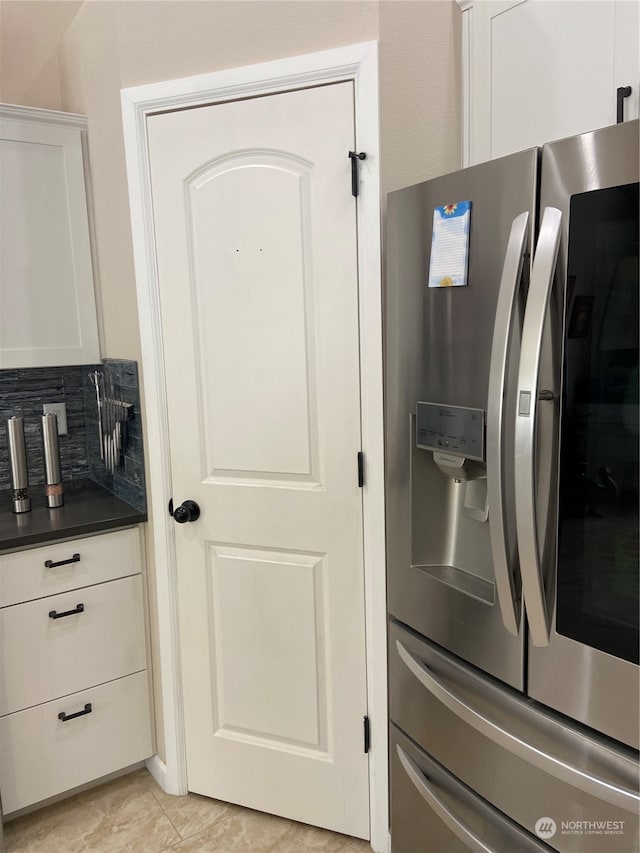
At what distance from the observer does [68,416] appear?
2.71 m

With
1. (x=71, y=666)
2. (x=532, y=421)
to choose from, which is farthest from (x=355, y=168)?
(x=71, y=666)

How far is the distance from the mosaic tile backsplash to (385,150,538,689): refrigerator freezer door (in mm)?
1108

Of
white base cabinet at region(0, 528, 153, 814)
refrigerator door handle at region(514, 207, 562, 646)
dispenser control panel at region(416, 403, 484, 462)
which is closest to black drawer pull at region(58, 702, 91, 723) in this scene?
white base cabinet at region(0, 528, 153, 814)

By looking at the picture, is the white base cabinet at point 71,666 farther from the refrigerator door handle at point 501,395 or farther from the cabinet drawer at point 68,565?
the refrigerator door handle at point 501,395

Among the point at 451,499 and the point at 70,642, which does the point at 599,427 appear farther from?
the point at 70,642

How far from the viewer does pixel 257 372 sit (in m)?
1.91

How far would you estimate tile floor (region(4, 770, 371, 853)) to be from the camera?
202 centimetres

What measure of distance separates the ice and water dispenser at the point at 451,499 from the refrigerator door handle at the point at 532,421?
5.7 inches

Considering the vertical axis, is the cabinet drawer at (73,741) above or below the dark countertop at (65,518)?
below

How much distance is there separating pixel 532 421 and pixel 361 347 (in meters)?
0.65

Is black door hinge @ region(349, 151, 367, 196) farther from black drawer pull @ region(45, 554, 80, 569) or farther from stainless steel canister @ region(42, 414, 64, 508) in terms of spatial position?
black drawer pull @ region(45, 554, 80, 569)

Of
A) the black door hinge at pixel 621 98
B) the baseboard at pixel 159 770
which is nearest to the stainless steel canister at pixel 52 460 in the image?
the baseboard at pixel 159 770

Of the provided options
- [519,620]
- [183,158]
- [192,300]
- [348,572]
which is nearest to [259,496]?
[348,572]

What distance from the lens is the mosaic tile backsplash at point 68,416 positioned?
2.54m
